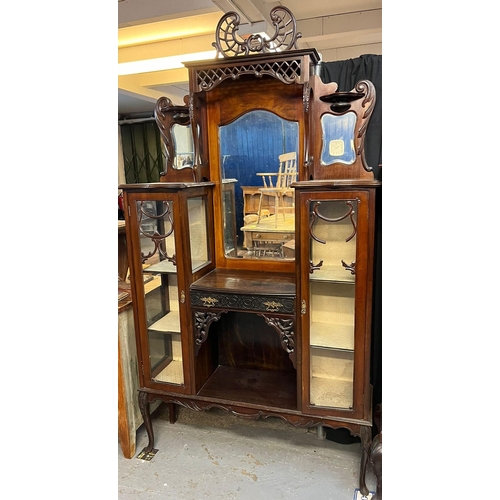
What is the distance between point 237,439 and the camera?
7.06 ft

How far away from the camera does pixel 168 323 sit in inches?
79.4

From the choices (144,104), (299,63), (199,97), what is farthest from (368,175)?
(144,104)

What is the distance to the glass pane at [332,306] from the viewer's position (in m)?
1.68

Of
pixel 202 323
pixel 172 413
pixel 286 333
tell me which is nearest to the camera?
pixel 286 333

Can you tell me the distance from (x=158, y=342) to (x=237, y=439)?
2.28ft

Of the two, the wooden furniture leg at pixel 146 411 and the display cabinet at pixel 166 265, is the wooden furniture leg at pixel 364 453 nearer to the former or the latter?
the display cabinet at pixel 166 265

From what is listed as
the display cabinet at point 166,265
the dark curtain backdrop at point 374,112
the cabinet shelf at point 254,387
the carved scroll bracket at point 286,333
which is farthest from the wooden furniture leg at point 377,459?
the display cabinet at point 166,265

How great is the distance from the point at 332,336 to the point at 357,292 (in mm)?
265

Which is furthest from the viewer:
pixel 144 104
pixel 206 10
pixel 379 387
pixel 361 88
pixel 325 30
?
pixel 144 104

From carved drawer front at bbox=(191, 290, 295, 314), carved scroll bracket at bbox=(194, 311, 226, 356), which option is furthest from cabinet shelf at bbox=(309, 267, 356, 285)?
carved scroll bracket at bbox=(194, 311, 226, 356)

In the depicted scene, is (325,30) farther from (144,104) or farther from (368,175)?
(144,104)

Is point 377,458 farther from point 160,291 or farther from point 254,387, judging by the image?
point 160,291

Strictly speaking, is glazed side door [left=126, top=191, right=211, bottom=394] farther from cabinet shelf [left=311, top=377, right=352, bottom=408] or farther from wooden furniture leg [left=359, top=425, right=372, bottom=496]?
wooden furniture leg [left=359, top=425, right=372, bottom=496]

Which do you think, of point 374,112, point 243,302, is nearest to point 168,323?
point 243,302
